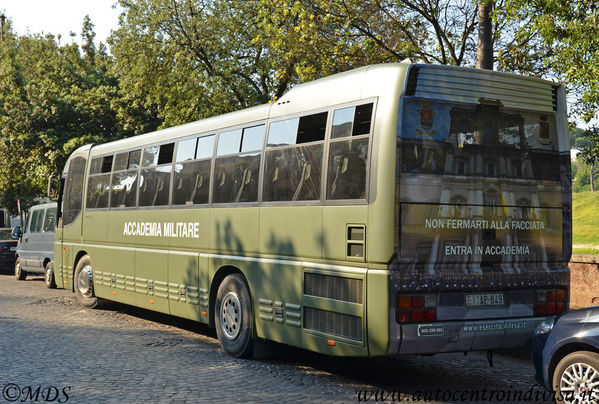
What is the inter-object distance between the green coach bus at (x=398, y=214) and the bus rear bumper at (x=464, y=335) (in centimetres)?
1

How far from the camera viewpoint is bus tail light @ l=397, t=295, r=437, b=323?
710 cm

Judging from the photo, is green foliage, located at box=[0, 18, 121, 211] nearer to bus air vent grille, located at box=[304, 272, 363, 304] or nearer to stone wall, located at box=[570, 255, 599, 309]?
A: stone wall, located at box=[570, 255, 599, 309]

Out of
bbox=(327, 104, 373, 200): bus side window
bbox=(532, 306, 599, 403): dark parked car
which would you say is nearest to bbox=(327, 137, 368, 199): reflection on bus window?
bbox=(327, 104, 373, 200): bus side window

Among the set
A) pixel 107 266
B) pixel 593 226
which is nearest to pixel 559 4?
pixel 107 266

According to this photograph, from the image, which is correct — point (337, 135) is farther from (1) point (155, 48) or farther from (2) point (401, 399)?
(1) point (155, 48)

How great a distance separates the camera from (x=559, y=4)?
36.0ft

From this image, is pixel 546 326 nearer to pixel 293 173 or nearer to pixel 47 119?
pixel 293 173

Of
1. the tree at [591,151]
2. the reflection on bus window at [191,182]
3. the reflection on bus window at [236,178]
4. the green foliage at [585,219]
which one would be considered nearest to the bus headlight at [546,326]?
the reflection on bus window at [236,178]

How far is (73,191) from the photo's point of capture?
50.5 ft

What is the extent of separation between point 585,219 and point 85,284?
5086 centimetres

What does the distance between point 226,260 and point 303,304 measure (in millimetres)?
1974

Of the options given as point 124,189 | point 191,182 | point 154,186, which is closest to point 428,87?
point 191,182

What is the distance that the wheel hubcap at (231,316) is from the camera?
31.4 feet

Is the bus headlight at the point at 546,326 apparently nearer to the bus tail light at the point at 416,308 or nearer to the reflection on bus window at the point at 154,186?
the bus tail light at the point at 416,308
